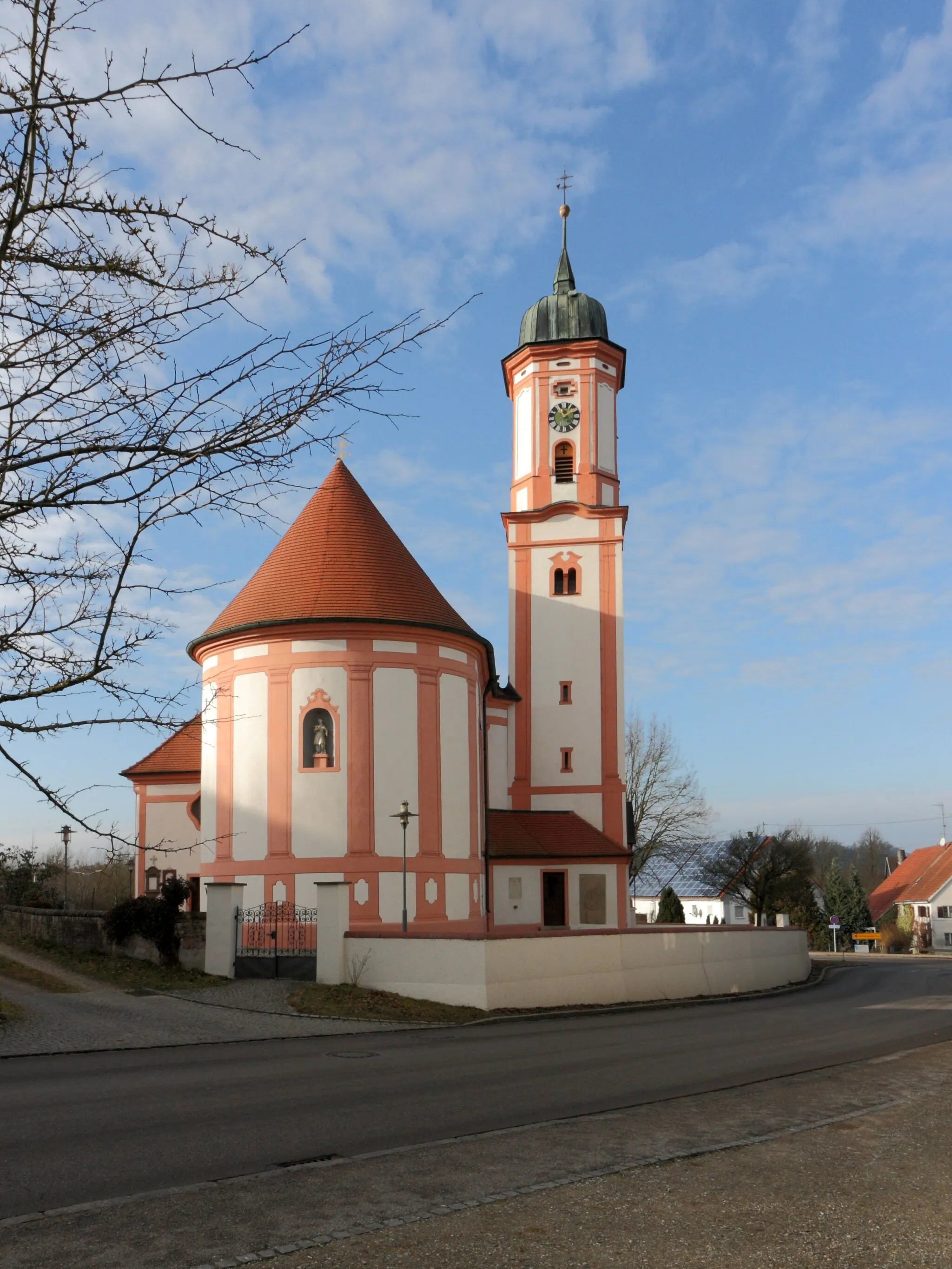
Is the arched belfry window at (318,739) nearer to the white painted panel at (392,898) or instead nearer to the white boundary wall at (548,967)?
the white painted panel at (392,898)

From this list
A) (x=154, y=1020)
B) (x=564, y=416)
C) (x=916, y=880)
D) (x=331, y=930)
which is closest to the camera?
(x=154, y=1020)

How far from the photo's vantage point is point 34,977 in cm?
2258

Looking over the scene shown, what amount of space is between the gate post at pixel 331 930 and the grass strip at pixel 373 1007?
1.82ft

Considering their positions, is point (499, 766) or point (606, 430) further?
point (606, 430)

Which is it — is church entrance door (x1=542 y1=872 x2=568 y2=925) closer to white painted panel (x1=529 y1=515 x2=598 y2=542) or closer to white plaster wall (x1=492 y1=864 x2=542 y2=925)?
white plaster wall (x1=492 y1=864 x2=542 y2=925)

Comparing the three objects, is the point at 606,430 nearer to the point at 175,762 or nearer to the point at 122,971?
the point at 175,762

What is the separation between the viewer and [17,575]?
620cm

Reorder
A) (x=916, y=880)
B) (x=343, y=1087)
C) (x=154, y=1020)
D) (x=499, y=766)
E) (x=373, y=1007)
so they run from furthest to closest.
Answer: (x=916, y=880)
(x=499, y=766)
(x=373, y=1007)
(x=154, y=1020)
(x=343, y=1087)

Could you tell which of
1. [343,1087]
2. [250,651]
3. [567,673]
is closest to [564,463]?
[567,673]

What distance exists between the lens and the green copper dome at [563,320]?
40562 mm

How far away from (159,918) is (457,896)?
26.6ft

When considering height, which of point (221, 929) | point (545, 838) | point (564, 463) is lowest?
point (221, 929)

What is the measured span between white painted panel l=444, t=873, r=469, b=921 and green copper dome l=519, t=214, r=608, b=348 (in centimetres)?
2001

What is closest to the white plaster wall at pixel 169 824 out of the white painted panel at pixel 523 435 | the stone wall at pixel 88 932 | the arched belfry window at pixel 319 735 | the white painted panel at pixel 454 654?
the stone wall at pixel 88 932
